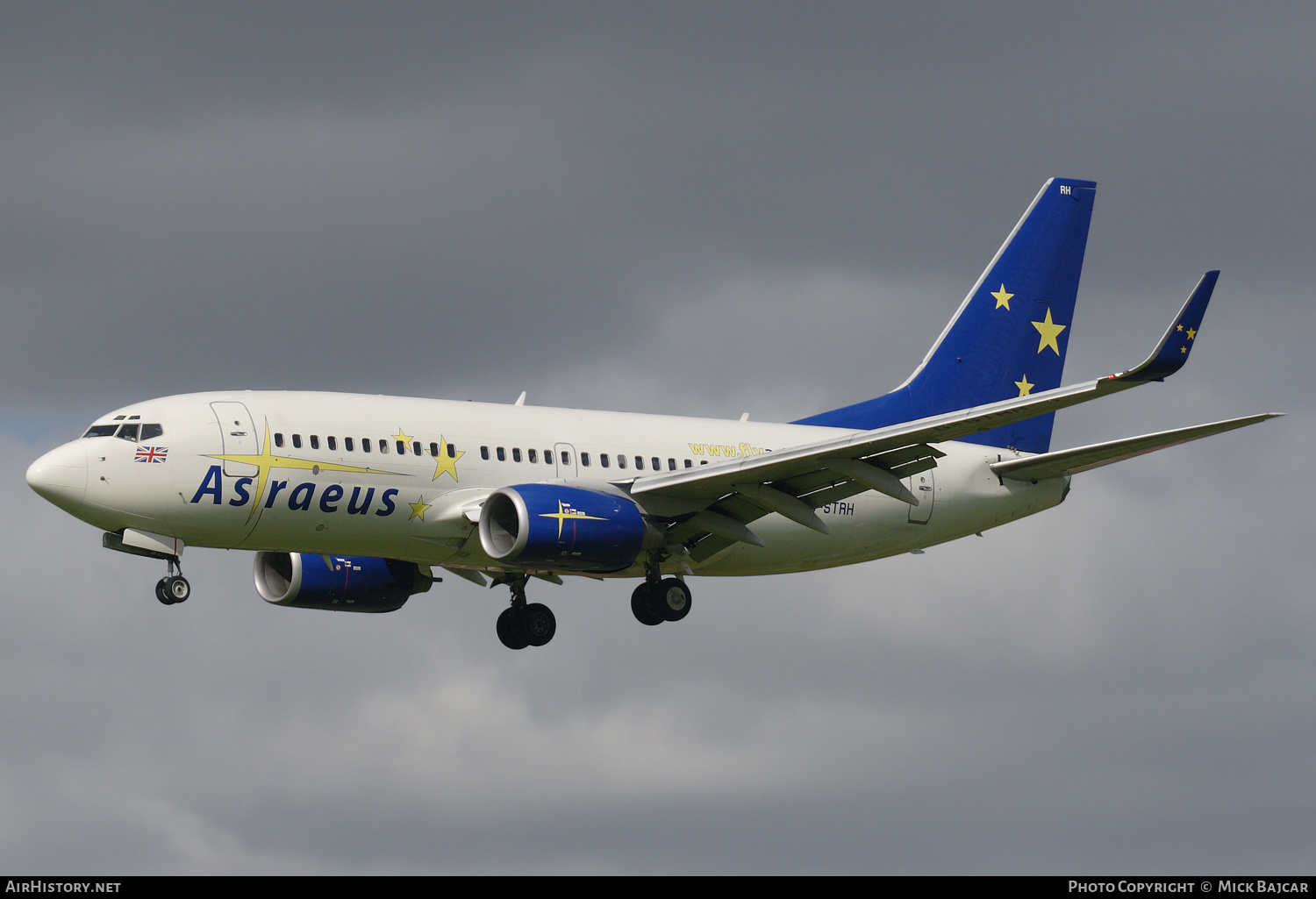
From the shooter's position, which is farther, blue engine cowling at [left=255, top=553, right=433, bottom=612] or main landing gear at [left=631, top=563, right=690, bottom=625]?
blue engine cowling at [left=255, top=553, right=433, bottom=612]

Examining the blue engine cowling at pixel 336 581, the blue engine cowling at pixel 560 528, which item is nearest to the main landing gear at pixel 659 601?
the blue engine cowling at pixel 560 528

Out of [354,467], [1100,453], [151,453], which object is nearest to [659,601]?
[354,467]

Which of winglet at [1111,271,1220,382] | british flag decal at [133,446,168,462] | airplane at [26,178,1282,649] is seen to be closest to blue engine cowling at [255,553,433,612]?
airplane at [26,178,1282,649]

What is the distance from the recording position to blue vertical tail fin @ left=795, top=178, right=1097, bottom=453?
2217 inches

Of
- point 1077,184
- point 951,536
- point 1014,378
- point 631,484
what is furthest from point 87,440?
point 1077,184

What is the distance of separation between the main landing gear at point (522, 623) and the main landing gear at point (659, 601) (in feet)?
15.7

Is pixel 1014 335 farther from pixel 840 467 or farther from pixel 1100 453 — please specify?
pixel 840 467

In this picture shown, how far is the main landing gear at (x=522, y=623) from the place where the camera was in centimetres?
5209

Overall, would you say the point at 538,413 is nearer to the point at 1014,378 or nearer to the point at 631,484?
the point at 631,484

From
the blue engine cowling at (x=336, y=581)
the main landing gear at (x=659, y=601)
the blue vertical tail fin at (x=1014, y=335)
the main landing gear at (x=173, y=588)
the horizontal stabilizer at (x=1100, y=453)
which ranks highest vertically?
the blue vertical tail fin at (x=1014, y=335)

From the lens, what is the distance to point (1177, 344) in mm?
38562

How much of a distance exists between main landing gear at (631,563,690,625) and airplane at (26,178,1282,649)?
0.05m

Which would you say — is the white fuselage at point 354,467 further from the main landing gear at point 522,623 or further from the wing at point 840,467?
the main landing gear at point 522,623

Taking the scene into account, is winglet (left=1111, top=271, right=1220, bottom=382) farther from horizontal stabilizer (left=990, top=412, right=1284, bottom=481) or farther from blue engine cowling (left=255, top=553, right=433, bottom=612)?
blue engine cowling (left=255, top=553, right=433, bottom=612)
